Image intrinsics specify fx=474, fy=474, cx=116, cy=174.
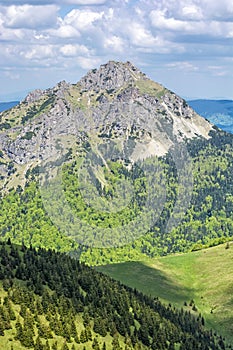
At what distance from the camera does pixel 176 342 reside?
334 ft

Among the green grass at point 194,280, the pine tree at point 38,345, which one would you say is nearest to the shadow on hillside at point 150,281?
the green grass at point 194,280

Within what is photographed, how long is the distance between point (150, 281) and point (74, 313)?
258ft

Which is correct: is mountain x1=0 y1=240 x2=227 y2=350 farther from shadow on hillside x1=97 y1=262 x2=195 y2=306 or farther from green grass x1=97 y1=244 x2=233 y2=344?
shadow on hillside x1=97 y1=262 x2=195 y2=306

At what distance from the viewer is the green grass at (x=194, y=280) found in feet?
458

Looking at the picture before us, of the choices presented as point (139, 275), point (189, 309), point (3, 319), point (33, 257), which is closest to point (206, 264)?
point (139, 275)

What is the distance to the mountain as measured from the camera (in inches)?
→ 2965

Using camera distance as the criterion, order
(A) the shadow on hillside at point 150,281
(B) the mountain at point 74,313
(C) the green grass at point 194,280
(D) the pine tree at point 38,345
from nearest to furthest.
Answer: (D) the pine tree at point 38,345 < (B) the mountain at point 74,313 < (C) the green grass at point 194,280 < (A) the shadow on hillside at point 150,281

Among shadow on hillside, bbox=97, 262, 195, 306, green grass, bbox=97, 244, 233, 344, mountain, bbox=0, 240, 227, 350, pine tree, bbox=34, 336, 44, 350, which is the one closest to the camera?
pine tree, bbox=34, 336, 44, 350

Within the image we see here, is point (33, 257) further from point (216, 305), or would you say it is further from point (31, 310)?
point (216, 305)

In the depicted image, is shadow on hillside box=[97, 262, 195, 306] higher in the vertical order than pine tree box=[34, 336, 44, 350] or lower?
lower

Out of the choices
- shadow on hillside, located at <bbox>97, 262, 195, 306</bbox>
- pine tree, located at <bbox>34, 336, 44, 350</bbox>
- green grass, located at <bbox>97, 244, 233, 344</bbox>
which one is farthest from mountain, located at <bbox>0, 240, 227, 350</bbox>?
shadow on hillside, located at <bbox>97, 262, 195, 306</bbox>

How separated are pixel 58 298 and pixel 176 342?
29.9 m

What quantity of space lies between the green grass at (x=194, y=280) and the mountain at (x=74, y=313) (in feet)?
58.4

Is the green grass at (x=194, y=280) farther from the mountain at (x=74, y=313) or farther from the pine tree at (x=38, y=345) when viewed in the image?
the pine tree at (x=38, y=345)
